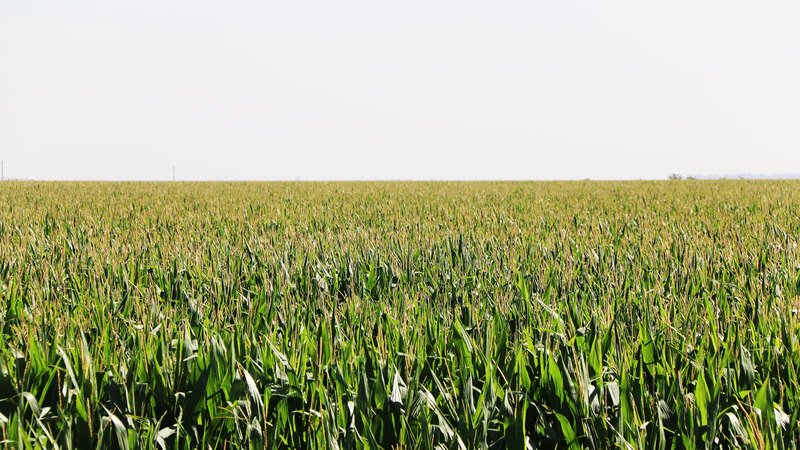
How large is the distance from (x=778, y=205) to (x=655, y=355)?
1017cm

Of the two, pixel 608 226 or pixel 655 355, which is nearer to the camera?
pixel 655 355

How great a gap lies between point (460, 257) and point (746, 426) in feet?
11.4

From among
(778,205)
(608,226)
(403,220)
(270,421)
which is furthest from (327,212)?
(270,421)

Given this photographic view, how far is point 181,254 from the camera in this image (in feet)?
17.8

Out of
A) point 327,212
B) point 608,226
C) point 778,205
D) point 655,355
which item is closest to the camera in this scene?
point 655,355

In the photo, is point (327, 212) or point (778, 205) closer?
point (327, 212)

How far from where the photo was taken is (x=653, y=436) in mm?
1904

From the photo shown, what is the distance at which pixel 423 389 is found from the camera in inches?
88.0

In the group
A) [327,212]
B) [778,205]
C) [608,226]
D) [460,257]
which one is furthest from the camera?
[778,205]

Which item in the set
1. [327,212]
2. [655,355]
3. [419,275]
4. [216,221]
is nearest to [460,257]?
[419,275]

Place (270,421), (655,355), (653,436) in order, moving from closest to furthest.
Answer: (653,436) < (270,421) < (655,355)

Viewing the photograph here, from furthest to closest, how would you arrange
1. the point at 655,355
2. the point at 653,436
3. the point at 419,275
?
the point at 419,275, the point at 655,355, the point at 653,436

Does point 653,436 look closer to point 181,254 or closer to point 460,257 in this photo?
point 460,257

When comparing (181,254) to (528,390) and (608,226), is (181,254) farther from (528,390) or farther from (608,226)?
(608,226)
